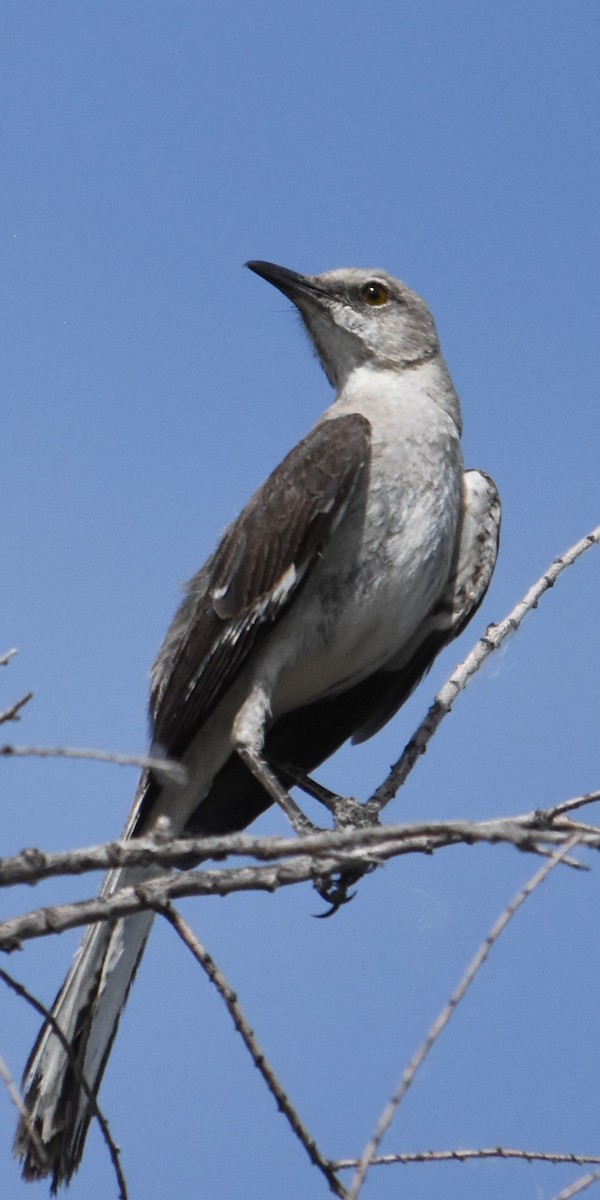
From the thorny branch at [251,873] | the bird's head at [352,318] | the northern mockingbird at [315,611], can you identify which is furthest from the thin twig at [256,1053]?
the bird's head at [352,318]

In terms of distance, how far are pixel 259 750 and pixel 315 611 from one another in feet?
1.62

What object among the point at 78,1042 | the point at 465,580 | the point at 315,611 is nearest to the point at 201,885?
the point at 78,1042

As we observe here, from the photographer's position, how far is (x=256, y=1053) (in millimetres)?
2535

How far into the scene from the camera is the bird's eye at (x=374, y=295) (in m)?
5.53

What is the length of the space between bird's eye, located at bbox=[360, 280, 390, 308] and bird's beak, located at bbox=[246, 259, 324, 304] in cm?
17

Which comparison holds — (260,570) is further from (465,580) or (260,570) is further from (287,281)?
(287,281)

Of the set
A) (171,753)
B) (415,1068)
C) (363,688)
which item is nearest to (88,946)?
(171,753)

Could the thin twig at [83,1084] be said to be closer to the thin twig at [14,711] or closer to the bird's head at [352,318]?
the thin twig at [14,711]

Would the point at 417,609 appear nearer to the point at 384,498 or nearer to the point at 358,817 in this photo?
the point at 384,498

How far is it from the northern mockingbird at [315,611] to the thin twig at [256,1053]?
1.49 metres

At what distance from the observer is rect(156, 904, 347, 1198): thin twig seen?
2523 millimetres

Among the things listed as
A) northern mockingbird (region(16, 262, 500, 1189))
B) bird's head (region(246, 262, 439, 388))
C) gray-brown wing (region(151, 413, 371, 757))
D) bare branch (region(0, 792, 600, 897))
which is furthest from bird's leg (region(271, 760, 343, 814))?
bare branch (region(0, 792, 600, 897))

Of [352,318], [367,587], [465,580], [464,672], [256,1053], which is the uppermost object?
[352,318]

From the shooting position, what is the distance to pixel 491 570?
5.06 m
